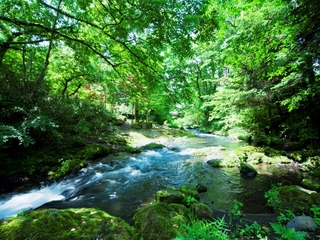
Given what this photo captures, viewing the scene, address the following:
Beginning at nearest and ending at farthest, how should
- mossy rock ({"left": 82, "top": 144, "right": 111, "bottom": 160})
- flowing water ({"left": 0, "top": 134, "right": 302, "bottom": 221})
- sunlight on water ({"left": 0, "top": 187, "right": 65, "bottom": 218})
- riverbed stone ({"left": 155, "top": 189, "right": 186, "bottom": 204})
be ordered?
1. riverbed stone ({"left": 155, "top": 189, "right": 186, "bottom": 204})
2. sunlight on water ({"left": 0, "top": 187, "right": 65, "bottom": 218})
3. flowing water ({"left": 0, "top": 134, "right": 302, "bottom": 221})
4. mossy rock ({"left": 82, "top": 144, "right": 111, "bottom": 160})

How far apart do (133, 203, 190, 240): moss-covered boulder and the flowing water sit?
1.16 metres

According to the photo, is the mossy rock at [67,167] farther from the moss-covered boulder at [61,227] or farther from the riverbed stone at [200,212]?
the riverbed stone at [200,212]

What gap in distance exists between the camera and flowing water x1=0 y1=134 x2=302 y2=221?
402 cm

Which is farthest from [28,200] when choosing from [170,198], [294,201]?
[294,201]

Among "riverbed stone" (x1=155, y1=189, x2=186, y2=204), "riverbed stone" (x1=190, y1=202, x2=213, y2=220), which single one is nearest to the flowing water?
"riverbed stone" (x1=155, y1=189, x2=186, y2=204)

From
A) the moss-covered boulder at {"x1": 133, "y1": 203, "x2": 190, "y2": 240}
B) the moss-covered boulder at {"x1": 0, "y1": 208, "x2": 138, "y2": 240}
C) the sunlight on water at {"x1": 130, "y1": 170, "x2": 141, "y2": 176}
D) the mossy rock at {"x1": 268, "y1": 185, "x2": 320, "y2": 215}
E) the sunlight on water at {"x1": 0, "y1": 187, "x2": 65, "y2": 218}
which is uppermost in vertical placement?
the moss-covered boulder at {"x1": 0, "y1": 208, "x2": 138, "y2": 240}

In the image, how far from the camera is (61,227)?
6.50 ft

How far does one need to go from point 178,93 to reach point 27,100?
5.13 metres

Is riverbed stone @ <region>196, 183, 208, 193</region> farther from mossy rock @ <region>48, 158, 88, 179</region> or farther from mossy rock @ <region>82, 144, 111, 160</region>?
mossy rock @ <region>82, 144, 111, 160</region>

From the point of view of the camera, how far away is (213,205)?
3969 mm

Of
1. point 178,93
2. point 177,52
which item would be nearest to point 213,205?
point 178,93

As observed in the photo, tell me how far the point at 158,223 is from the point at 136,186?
3.04 meters

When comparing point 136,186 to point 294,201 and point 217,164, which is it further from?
point 294,201

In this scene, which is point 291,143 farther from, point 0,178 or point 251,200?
point 0,178
